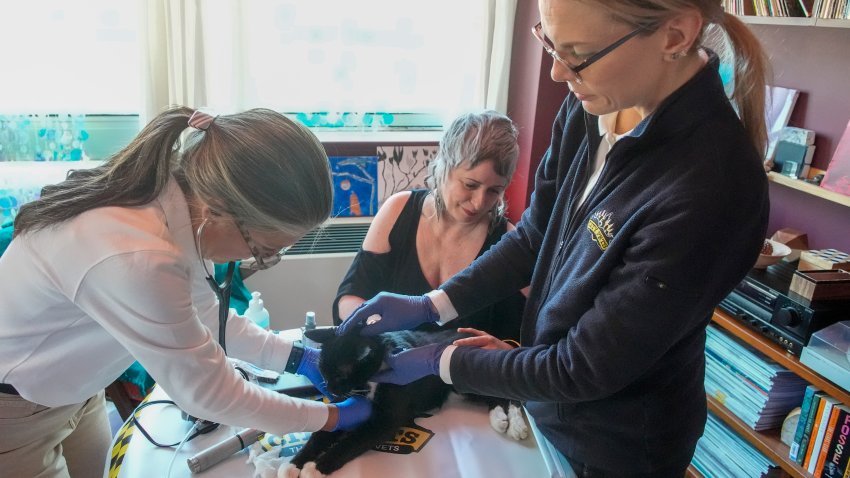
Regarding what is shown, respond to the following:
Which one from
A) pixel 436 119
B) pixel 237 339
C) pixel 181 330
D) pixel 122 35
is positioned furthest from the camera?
pixel 436 119

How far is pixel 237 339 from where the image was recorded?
46.3 inches

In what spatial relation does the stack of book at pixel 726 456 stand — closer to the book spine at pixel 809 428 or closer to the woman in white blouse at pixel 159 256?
the book spine at pixel 809 428

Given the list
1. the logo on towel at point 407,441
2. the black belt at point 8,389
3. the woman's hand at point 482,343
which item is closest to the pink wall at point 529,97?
the woman's hand at point 482,343

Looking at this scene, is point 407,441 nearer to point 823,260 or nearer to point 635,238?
point 635,238

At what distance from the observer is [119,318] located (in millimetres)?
839

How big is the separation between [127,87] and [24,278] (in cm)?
139

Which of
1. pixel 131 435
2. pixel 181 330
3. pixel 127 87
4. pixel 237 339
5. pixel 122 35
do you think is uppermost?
pixel 122 35

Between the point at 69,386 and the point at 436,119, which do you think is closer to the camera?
the point at 69,386

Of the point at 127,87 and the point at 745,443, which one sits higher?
the point at 127,87

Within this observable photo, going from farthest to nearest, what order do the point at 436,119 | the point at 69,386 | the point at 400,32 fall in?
the point at 436,119 < the point at 400,32 < the point at 69,386

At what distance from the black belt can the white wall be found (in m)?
1.29

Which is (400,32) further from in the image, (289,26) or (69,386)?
(69,386)

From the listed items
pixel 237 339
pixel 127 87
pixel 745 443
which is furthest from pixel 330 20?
pixel 745 443

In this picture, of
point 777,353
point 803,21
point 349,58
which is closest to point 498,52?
point 349,58
